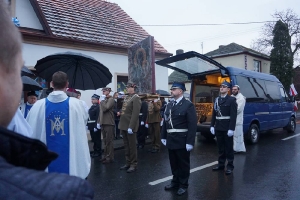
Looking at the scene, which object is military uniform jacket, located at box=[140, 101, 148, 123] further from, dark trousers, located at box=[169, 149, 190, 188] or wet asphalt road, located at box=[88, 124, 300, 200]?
dark trousers, located at box=[169, 149, 190, 188]

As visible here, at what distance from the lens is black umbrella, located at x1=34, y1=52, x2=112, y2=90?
231 inches

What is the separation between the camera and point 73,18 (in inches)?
506

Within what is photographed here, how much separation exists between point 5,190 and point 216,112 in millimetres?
6676

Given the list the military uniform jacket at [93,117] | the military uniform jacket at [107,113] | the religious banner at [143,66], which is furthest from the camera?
the religious banner at [143,66]

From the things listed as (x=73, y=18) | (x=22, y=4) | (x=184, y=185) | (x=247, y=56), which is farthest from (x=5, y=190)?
(x=247, y=56)

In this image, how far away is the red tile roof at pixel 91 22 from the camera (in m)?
11.8

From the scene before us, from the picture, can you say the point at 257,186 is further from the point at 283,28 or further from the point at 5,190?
the point at 283,28

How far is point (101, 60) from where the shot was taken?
12102mm

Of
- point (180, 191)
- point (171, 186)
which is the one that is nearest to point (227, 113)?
point (171, 186)

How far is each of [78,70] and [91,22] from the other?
801 cm

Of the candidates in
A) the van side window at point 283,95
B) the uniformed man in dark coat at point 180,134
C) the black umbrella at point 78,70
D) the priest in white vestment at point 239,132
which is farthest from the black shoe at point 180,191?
the van side window at point 283,95

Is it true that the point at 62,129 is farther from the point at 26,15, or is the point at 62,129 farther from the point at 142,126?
the point at 26,15

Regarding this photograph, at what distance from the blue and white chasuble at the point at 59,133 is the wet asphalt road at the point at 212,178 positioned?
169 cm

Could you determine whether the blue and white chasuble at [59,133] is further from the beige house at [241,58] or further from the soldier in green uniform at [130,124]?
the beige house at [241,58]
